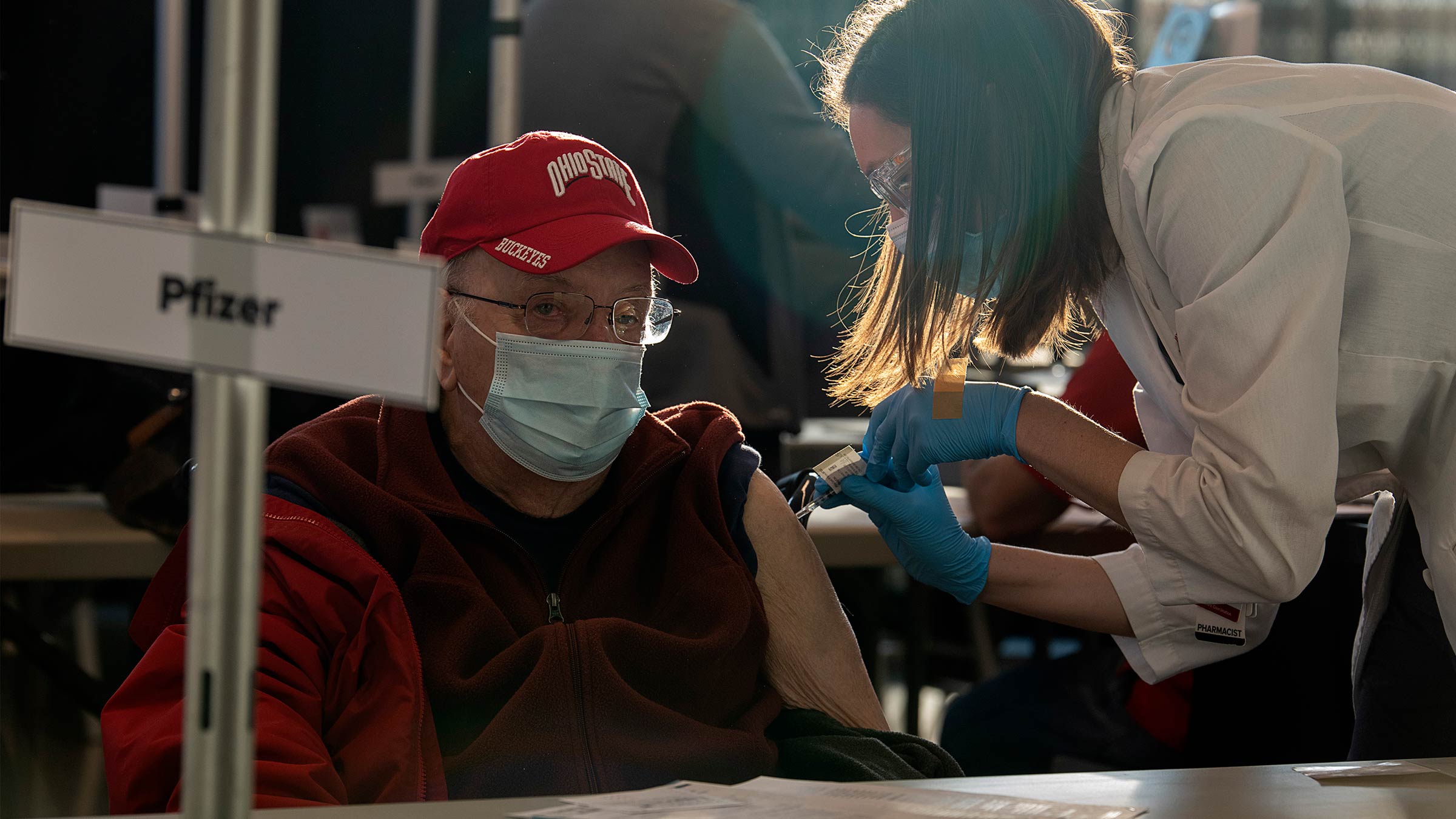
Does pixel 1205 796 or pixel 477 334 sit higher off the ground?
pixel 477 334

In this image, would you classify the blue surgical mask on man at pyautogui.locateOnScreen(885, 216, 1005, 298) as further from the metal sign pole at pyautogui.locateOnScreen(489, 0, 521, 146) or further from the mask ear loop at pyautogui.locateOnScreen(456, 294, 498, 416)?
the metal sign pole at pyautogui.locateOnScreen(489, 0, 521, 146)

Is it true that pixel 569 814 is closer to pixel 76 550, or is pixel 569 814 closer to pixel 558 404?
pixel 558 404

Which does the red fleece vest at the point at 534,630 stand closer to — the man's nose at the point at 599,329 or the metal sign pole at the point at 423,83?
the man's nose at the point at 599,329

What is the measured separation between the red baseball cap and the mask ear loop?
70mm

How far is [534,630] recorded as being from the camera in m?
1.36

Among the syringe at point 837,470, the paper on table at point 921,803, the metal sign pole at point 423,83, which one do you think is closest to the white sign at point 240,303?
the paper on table at point 921,803

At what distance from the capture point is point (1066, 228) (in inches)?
53.4

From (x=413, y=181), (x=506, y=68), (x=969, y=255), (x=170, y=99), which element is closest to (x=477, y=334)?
(x=969, y=255)

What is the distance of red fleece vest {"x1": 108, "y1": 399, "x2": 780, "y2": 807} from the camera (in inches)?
50.7

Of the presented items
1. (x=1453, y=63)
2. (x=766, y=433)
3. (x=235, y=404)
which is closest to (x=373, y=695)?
(x=235, y=404)

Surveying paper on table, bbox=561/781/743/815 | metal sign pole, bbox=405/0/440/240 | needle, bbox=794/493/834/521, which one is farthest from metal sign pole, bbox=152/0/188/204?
paper on table, bbox=561/781/743/815

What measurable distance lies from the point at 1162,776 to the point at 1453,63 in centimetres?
767

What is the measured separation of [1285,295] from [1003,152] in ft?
1.06

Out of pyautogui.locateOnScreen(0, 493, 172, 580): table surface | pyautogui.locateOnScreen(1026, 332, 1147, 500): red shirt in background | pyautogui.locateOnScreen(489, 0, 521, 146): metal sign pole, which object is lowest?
pyautogui.locateOnScreen(0, 493, 172, 580): table surface
